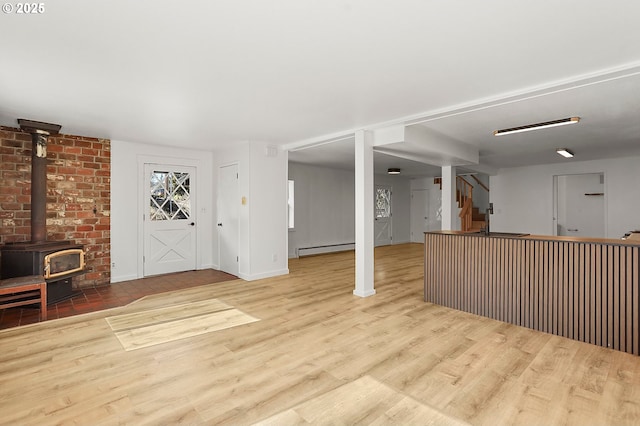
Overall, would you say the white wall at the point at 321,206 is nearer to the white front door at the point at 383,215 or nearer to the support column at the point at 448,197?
the white front door at the point at 383,215

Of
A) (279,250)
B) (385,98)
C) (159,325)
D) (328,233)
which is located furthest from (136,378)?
(328,233)

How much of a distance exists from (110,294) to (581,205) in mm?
11114

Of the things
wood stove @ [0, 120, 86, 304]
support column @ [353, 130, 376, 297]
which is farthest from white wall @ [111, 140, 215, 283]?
support column @ [353, 130, 376, 297]

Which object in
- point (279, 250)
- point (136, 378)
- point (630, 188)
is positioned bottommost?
point (136, 378)

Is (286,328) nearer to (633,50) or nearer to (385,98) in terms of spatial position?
(385,98)

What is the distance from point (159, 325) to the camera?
12.0 feet

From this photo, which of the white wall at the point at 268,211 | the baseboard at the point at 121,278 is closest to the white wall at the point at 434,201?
the white wall at the point at 268,211

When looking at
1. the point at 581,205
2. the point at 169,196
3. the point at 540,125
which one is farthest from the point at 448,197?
the point at 169,196

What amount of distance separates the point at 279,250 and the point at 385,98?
3698mm

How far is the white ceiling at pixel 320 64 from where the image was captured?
6.61ft

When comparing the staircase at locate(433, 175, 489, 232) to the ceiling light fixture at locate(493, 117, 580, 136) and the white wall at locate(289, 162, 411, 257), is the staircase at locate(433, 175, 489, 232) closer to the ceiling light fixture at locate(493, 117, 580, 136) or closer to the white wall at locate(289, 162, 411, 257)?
the white wall at locate(289, 162, 411, 257)

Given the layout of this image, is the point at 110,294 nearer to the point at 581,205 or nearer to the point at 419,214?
the point at 419,214

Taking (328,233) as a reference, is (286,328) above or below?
below

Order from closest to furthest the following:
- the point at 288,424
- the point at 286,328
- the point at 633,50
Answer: the point at 288,424 < the point at 633,50 < the point at 286,328
